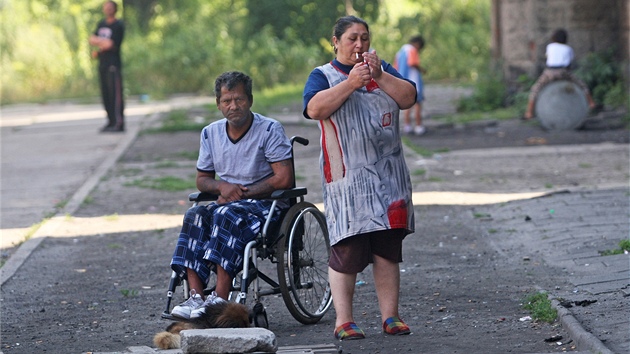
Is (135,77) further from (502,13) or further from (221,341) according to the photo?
(221,341)

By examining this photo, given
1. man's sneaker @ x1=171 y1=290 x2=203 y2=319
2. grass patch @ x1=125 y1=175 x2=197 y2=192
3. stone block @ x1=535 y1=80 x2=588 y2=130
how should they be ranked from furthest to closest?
stone block @ x1=535 y1=80 x2=588 y2=130 → grass patch @ x1=125 y1=175 x2=197 y2=192 → man's sneaker @ x1=171 y1=290 x2=203 y2=319

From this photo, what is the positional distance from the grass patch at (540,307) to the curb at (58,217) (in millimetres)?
3601

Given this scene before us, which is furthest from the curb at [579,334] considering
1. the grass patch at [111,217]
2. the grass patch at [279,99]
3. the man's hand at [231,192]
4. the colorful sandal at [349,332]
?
the grass patch at [279,99]

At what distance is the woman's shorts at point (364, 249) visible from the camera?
5586 millimetres

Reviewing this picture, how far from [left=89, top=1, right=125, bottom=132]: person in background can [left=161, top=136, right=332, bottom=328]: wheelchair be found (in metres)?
11.3

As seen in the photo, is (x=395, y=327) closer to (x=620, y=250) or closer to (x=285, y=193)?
(x=285, y=193)

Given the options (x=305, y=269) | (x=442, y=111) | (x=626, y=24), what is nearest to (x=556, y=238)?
(x=305, y=269)

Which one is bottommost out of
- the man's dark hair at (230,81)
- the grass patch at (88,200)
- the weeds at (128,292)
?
the weeds at (128,292)

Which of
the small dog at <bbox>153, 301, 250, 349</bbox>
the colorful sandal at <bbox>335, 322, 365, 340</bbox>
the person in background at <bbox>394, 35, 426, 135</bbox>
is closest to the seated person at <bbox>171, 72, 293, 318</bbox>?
the small dog at <bbox>153, 301, 250, 349</bbox>

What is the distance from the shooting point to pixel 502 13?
66.2 feet

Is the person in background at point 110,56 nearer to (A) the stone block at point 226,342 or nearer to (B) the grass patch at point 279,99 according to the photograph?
(B) the grass patch at point 279,99

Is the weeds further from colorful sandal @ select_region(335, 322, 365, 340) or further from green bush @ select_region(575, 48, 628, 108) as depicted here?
green bush @ select_region(575, 48, 628, 108)

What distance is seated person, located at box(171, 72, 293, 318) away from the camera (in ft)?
18.5

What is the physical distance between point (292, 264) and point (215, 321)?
0.82m
